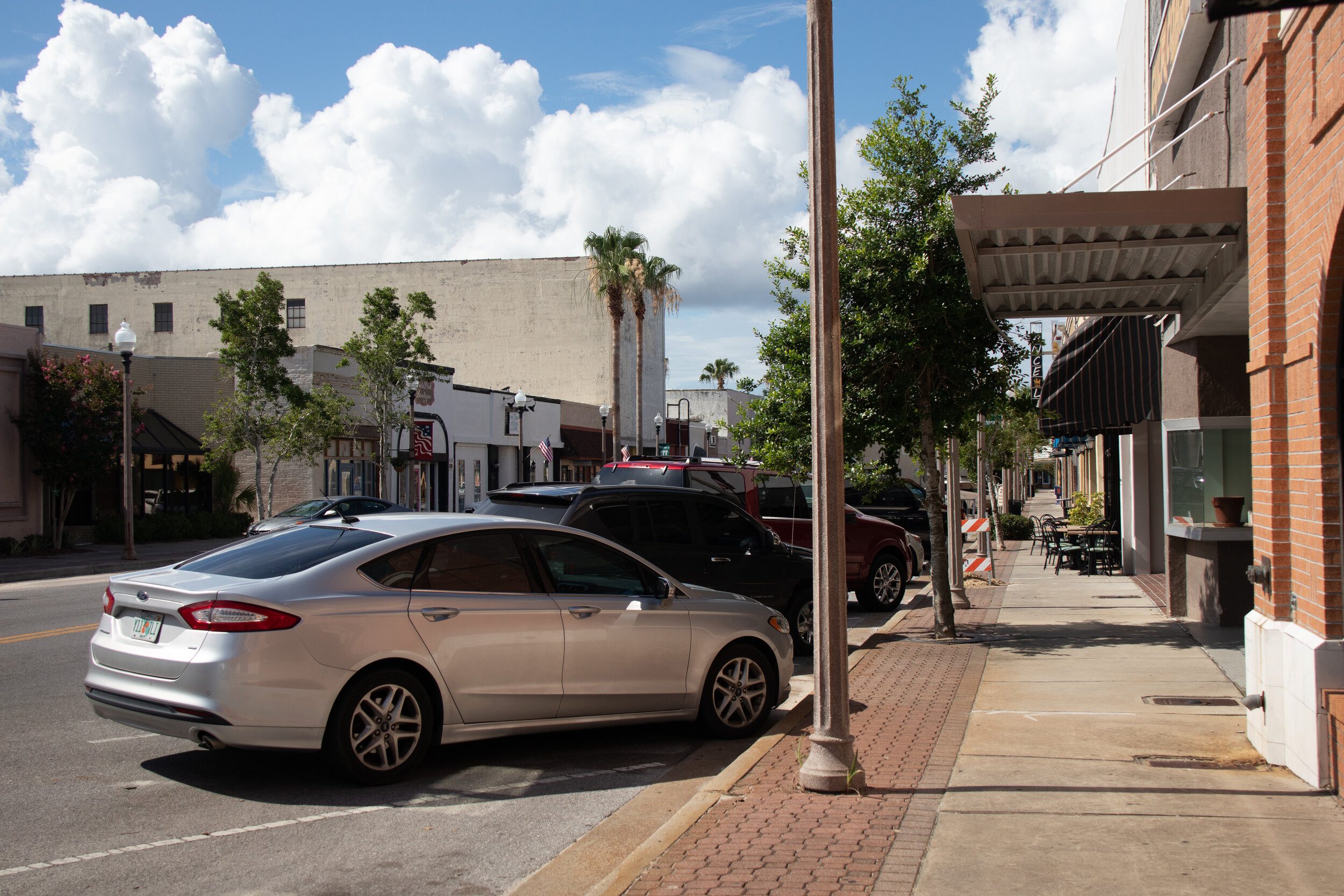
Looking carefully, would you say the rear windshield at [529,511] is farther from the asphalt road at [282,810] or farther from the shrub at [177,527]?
the shrub at [177,527]

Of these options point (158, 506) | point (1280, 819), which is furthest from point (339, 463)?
point (1280, 819)

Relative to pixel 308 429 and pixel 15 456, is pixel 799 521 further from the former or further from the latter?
pixel 15 456

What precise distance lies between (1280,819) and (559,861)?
137 inches

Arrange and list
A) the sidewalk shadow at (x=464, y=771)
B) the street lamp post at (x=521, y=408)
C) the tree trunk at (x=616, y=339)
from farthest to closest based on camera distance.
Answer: the tree trunk at (x=616, y=339), the street lamp post at (x=521, y=408), the sidewalk shadow at (x=464, y=771)

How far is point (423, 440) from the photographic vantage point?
33.9m

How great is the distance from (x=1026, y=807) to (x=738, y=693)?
8.47 ft

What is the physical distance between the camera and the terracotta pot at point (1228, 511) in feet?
39.6

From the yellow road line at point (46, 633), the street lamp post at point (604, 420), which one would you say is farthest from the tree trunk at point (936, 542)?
the street lamp post at point (604, 420)

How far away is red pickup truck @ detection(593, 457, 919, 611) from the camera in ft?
46.1

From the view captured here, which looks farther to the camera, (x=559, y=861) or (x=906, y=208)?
(x=906, y=208)

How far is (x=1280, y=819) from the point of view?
5.41 m

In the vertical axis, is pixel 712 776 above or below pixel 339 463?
below

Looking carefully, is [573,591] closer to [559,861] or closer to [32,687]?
[559,861]

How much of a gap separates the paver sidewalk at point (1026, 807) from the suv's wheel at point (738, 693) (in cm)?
39
